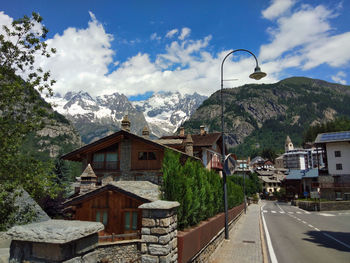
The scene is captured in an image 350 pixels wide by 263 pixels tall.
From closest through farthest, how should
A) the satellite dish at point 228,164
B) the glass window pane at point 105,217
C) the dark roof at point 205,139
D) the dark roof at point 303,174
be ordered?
1. the satellite dish at point 228,164
2. the glass window pane at point 105,217
3. the dark roof at point 205,139
4. the dark roof at point 303,174

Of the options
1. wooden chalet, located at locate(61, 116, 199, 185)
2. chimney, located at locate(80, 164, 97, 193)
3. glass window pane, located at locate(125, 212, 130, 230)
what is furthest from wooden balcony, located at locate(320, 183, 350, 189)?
chimney, located at locate(80, 164, 97, 193)

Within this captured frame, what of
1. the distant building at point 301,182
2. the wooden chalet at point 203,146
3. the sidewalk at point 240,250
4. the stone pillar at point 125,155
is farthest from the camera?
the distant building at point 301,182

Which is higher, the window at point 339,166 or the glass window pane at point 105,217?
the window at point 339,166

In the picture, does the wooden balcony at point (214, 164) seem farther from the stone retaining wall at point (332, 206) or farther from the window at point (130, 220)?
the window at point (130, 220)

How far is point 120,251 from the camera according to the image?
15.6 m

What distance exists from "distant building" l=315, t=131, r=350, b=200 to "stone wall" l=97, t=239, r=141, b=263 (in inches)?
1693

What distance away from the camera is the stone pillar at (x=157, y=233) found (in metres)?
6.27

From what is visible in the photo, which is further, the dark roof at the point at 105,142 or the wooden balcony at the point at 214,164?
the wooden balcony at the point at 214,164

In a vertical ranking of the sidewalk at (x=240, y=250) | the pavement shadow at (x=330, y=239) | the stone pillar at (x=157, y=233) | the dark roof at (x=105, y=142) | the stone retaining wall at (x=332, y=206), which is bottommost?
the stone retaining wall at (x=332, y=206)

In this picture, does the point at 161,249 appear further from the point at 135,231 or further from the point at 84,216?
the point at 84,216

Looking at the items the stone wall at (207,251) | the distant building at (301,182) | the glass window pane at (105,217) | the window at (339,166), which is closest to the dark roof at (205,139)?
the glass window pane at (105,217)

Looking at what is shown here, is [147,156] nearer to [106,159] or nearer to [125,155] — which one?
[125,155]

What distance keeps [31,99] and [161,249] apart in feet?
27.3

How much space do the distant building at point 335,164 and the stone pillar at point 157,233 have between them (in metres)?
49.0
